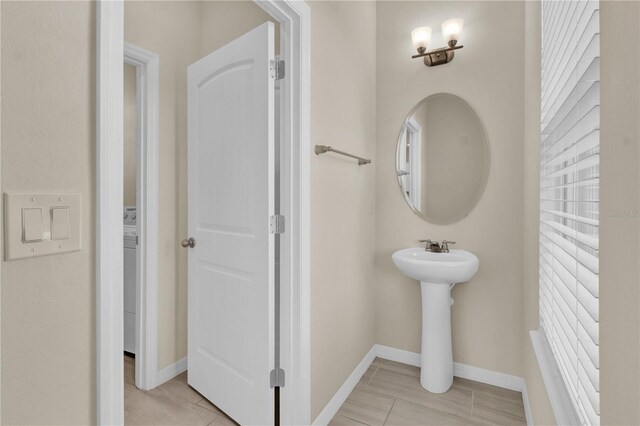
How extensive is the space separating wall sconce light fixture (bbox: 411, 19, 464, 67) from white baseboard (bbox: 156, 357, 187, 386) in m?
2.60

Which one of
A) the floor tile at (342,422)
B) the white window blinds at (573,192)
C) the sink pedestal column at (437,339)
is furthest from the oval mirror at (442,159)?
the floor tile at (342,422)

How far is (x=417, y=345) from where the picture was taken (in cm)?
233

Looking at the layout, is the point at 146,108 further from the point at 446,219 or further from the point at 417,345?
the point at 417,345

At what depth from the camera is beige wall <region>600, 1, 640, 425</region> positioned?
1.57ft

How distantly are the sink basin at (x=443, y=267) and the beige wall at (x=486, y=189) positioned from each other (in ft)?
0.57

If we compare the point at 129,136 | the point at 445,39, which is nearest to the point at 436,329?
the point at 445,39

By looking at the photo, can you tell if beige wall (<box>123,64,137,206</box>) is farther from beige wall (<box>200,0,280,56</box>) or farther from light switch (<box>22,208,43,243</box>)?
light switch (<box>22,208,43,243</box>)

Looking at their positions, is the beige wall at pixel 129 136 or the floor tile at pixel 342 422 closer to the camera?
Answer: the floor tile at pixel 342 422

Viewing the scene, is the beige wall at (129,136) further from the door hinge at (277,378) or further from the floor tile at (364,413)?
the floor tile at (364,413)

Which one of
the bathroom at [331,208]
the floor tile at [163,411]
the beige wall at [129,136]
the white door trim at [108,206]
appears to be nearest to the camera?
the bathroom at [331,208]

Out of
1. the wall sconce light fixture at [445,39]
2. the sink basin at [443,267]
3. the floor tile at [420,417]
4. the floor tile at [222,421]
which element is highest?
the wall sconce light fixture at [445,39]

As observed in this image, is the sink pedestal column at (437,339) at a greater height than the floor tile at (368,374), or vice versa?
the sink pedestal column at (437,339)

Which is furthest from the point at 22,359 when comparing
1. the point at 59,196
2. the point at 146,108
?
the point at 146,108

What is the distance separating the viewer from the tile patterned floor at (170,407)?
175 centimetres
